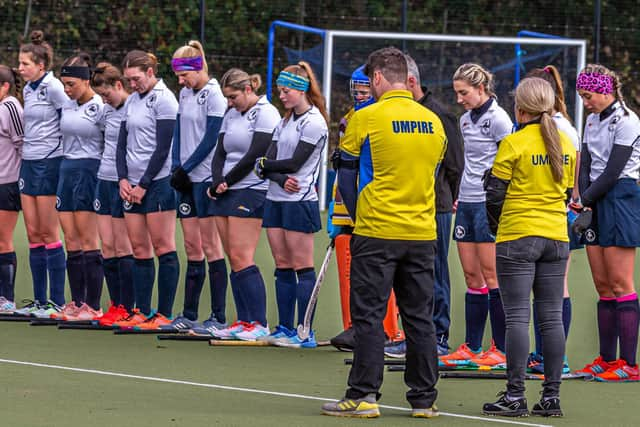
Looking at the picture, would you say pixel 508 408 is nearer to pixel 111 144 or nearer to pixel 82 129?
pixel 111 144

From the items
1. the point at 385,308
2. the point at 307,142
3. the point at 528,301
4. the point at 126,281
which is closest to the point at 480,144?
the point at 307,142

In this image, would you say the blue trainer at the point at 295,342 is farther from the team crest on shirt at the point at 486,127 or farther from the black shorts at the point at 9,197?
the black shorts at the point at 9,197

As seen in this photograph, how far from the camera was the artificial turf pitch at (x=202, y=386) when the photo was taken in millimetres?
6195

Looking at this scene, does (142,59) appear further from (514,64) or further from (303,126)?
(514,64)

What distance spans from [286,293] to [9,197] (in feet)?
8.50

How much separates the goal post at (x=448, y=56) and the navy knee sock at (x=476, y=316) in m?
8.45

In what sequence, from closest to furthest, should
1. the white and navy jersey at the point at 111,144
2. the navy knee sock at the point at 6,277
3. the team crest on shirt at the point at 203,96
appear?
the team crest on shirt at the point at 203,96
the white and navy jersey at the point at 111,144
the navy knee sock at the point at 6,277

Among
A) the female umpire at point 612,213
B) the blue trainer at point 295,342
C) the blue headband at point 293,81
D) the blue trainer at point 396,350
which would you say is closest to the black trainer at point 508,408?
the female umpire at point 612,213

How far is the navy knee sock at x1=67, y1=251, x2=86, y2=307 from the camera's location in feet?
31.8

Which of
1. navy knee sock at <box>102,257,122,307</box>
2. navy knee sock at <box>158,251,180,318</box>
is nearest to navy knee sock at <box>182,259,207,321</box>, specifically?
navy knee sock at <box>158,251,180,318</box>

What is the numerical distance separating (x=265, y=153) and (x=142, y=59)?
1.18 m

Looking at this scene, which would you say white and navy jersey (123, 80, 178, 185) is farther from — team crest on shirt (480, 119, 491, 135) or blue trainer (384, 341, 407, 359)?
team crest on shirt (480, 119, 491, 135)

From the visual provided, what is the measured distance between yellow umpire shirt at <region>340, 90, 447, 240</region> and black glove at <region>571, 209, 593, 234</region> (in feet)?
5.02

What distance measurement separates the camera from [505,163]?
6363mm
